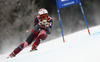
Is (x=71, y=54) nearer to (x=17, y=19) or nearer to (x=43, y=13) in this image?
(x=43, y=13)

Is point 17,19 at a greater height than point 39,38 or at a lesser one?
lesser

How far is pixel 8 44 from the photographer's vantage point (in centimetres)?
718

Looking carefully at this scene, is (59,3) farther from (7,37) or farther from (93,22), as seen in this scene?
(93,22)

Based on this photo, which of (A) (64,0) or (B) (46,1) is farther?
(B) (46,1)

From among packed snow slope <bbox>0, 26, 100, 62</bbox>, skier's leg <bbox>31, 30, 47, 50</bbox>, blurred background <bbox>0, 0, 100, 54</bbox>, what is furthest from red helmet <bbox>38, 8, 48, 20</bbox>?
blurred background <bbox>0, 0, 100, 54</bbox>

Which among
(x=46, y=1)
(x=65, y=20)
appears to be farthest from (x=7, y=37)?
(x=65, y=20)

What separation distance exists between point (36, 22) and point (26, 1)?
4210mm

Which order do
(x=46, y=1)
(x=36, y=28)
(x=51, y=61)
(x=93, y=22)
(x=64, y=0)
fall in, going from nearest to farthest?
(x=51, y=61), (x=36, y=28), (x=64, y=0), (x=46, y=1), (x=93, y=22)

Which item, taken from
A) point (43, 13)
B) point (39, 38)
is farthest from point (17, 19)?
point (39, 38)

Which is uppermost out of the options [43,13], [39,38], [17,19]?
[43,13]

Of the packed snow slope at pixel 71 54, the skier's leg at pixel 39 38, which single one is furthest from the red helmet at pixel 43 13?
the packed snow slope at pixel 71 54

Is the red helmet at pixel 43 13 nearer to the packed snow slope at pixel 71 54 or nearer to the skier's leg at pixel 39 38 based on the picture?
the skier's leg at pixel 39 38

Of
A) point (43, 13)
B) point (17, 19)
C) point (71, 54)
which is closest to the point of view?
point (71, 54)

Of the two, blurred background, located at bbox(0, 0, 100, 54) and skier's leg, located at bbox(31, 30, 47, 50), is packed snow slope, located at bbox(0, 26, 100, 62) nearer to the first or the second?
skier's leg, located at bbox(31, 30, 47, 50)
